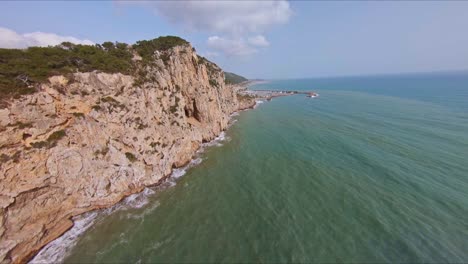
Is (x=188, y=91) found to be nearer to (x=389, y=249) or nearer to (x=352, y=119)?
(x=389, y=249)

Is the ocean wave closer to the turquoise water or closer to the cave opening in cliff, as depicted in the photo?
the turquoise water

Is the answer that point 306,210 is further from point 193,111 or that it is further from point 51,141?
point 193,111

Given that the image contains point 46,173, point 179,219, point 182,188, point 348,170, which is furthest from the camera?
point 348,170

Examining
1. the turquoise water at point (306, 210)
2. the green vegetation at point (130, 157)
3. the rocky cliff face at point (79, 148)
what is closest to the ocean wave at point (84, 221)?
the turquoise water at point (306, 210)

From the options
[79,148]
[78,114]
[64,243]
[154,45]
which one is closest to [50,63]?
[78,114]

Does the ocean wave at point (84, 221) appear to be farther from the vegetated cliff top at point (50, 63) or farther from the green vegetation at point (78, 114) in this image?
the vegetated cliff top at point (50, 63)

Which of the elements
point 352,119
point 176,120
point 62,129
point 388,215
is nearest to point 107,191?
point 62,129

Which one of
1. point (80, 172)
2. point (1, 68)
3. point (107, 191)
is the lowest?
point (107, 191)
